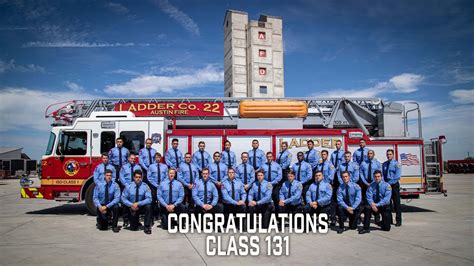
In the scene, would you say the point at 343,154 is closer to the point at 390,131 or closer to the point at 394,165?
the point at 394,165

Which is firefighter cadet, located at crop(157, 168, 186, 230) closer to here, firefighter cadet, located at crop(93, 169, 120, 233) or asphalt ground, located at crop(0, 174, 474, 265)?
asphalt ground, located at crop(0, 174, 474, 265)

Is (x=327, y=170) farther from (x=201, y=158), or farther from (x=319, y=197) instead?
(x=201, y=158)

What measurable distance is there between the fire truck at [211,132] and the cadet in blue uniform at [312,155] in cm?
78

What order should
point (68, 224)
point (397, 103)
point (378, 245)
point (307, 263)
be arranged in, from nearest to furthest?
1. point (307, 263)
2. point (378, 245)
3. point (68, 224)
4. point (397, 103)

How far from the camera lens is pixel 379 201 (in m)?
8.10

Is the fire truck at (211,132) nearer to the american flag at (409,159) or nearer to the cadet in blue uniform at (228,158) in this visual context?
the american flag at (409,159)

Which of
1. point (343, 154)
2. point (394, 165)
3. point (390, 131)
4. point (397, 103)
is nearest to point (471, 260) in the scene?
point (394, 165)

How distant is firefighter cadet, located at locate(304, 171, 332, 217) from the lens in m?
8.06

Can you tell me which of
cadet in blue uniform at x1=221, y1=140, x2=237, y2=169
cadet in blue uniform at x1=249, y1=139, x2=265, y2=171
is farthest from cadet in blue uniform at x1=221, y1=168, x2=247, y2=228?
cadet in blue uniform at x1=249, y1=139, x2=265, y2=171

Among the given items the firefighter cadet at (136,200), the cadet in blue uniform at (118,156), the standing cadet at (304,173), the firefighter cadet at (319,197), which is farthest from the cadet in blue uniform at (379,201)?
the cadet in blue uniform at (118,156)

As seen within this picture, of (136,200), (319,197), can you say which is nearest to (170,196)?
(136,200)

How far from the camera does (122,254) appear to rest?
19.1 ft

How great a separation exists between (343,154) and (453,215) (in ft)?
12.5

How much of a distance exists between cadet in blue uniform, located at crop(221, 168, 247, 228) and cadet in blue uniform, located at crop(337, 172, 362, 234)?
7.44 feet
